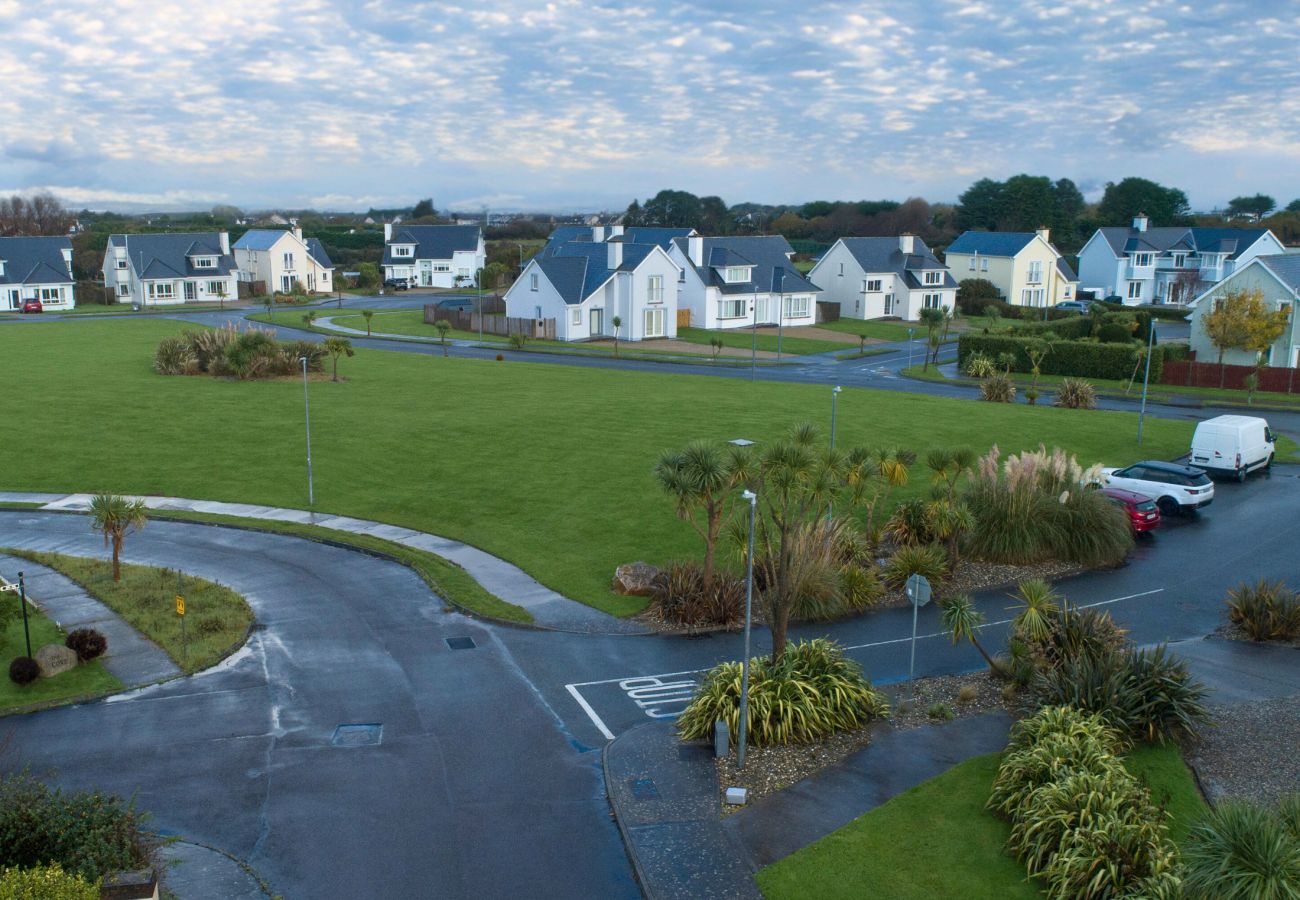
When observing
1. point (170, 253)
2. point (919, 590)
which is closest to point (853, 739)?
point (919, 590)

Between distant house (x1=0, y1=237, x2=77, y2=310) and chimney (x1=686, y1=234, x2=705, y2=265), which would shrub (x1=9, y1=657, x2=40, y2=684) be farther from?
distant house (x1=0, y1=237, x2=77, y2=310)

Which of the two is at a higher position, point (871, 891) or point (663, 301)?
point (663, 301)

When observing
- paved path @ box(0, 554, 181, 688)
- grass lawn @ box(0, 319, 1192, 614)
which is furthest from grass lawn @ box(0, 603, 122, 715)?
grass lawn @ box(0, 319, 1192, 614)

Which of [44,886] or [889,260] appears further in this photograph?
[889,260]

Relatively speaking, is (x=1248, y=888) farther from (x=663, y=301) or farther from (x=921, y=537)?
(x=663, y=301)

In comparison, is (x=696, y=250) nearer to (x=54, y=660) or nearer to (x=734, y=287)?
(x=734, y=287)

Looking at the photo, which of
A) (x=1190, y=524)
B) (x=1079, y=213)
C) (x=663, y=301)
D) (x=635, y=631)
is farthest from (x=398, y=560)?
(x=1079, y=213)
